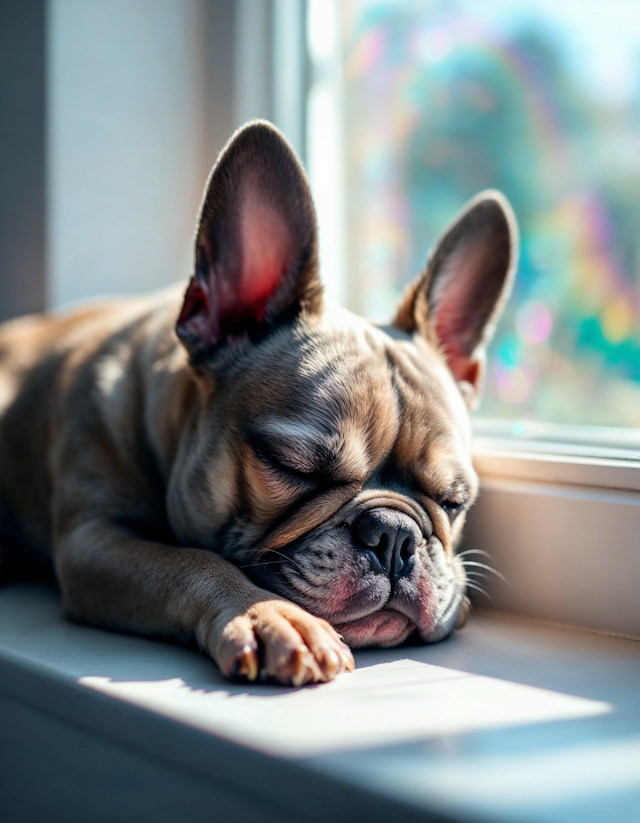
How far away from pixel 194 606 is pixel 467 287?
1006 mm

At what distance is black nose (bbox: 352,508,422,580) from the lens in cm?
132

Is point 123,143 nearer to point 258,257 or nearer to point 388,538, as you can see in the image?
point 258,257

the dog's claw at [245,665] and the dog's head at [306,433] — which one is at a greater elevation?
the dog's head at [306,433]

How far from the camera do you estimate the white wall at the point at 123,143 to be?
228 centimetres

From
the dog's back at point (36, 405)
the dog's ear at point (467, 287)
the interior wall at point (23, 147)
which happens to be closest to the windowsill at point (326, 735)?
the dog's back at point (36, 405)

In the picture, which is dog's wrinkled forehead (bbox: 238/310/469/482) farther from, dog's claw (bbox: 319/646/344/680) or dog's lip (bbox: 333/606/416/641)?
dog's claw (bbox: 319/646/344/680)

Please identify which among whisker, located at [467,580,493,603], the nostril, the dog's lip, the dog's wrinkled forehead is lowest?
whisker, located at [467,580,493,603]

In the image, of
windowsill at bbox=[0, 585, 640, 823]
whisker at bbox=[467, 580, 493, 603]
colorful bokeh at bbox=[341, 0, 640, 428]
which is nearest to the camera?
windowsill at bbox=[0, 585, 640, 823]

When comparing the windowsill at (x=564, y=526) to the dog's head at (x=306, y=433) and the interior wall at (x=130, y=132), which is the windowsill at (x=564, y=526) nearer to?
the dog's head at (x=306, y=433)

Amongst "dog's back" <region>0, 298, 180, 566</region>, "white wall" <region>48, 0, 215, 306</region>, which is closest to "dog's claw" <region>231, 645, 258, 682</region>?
"dog's back" <region>0, 298, 180, 566</region>

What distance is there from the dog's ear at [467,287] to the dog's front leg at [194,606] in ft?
2.58

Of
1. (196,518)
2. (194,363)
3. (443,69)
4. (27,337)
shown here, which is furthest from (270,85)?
(196,518)

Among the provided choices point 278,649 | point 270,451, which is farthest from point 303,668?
point 270,451

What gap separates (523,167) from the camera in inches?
80.3
